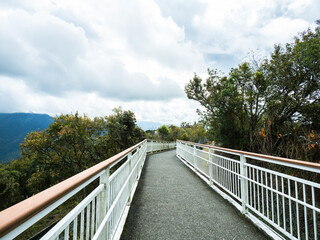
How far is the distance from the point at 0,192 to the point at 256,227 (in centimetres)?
2715

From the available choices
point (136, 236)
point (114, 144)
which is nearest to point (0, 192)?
point (114, 144)

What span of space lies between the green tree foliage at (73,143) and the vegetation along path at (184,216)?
12.6 meters

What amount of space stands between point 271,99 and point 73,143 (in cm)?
1559

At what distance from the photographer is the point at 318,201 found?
5.07 m

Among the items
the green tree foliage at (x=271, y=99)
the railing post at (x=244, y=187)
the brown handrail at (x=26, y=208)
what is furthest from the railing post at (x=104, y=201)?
the green tree foliage at (x=271, y=99)

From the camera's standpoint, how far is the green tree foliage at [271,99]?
25.2 ft

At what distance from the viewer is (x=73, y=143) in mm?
14766

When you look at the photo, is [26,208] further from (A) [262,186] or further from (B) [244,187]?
(B) [244,187]

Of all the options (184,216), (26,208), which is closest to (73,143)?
(184,216)

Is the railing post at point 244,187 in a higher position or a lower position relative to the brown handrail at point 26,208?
lower

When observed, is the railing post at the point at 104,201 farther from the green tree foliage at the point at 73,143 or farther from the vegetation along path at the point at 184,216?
the green tree foliage at the point at 73,143

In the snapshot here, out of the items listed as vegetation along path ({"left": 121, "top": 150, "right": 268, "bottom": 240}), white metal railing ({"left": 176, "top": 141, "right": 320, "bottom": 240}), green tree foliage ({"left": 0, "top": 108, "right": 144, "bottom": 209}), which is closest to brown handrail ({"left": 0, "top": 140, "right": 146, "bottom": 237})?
vegetation along path ({"left": 121, "top": 150, "right": 268, "bottom": 240})

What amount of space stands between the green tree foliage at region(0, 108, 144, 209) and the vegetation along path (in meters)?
12.6

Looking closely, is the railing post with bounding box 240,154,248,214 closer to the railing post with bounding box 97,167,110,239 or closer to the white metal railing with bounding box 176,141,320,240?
the white metal railing with bounding box 176,141,320,240
